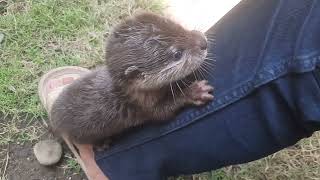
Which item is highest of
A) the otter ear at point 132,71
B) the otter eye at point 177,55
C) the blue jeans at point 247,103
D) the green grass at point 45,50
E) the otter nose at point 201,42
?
the green grass at point 45,50

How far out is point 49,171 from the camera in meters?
2.97

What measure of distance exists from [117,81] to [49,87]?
91 cm

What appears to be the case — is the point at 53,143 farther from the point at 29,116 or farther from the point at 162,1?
the point at 162,1

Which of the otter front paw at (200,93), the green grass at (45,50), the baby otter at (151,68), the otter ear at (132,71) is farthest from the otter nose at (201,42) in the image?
the green grass at (45,50)

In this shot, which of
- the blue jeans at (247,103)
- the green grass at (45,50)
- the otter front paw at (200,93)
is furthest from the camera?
the green grass at (45,50)

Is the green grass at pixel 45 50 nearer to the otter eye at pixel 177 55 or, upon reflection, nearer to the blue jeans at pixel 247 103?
the blue jeans at pixel 247 103

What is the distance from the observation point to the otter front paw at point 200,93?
2.12 m

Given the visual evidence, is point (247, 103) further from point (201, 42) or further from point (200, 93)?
point (201, 42)

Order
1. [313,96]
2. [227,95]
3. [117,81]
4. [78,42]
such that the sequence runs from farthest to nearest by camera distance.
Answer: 1. [78,42]
2. [117,81]
3. [227,95]
4. [313,96]

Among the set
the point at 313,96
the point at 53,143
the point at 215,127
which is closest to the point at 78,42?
the point at 53,143

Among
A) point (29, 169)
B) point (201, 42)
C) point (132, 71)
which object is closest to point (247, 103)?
point (201, 42)

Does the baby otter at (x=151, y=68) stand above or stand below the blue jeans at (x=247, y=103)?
above

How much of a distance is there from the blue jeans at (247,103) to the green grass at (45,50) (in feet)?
1.80

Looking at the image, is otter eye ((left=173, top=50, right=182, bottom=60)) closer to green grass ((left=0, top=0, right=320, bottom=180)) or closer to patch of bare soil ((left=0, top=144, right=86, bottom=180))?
green grass ((left=0, top=0, right=320, bottom=180))
